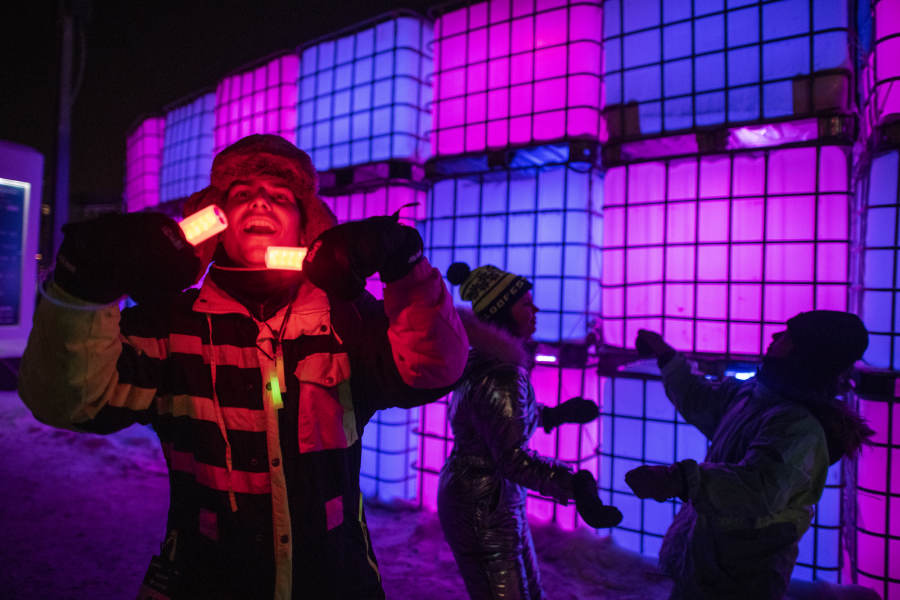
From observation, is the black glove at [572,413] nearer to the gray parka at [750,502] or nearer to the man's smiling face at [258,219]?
the gray parka at [750,502]

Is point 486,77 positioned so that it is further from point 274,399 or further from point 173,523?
point 173,523

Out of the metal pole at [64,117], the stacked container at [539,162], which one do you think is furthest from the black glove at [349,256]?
the metal pole at [64,117]

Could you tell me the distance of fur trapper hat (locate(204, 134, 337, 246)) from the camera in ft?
5.33

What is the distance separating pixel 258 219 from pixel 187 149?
4.63m

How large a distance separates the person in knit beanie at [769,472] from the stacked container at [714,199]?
25.0 inches

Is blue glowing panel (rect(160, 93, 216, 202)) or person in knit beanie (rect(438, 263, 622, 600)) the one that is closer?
person in knit beanie (rect(438, 263, 622, 600))

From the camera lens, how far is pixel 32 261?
6.54 metres

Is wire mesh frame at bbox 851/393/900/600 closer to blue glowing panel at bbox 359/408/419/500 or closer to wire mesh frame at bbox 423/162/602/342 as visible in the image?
wire mesh frame at bbox 423/162/602/342

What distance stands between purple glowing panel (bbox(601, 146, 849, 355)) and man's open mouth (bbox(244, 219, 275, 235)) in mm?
2173

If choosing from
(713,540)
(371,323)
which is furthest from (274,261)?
(713,540)

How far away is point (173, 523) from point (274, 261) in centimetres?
87

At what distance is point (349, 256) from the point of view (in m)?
1.15

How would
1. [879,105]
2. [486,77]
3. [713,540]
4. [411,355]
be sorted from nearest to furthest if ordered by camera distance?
[411,355], [713,540], [879,105], [486,77]

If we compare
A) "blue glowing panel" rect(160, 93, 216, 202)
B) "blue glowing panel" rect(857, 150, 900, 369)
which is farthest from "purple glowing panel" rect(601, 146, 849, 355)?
"blue glowing panel" rect(160, 93, 216, 202)
